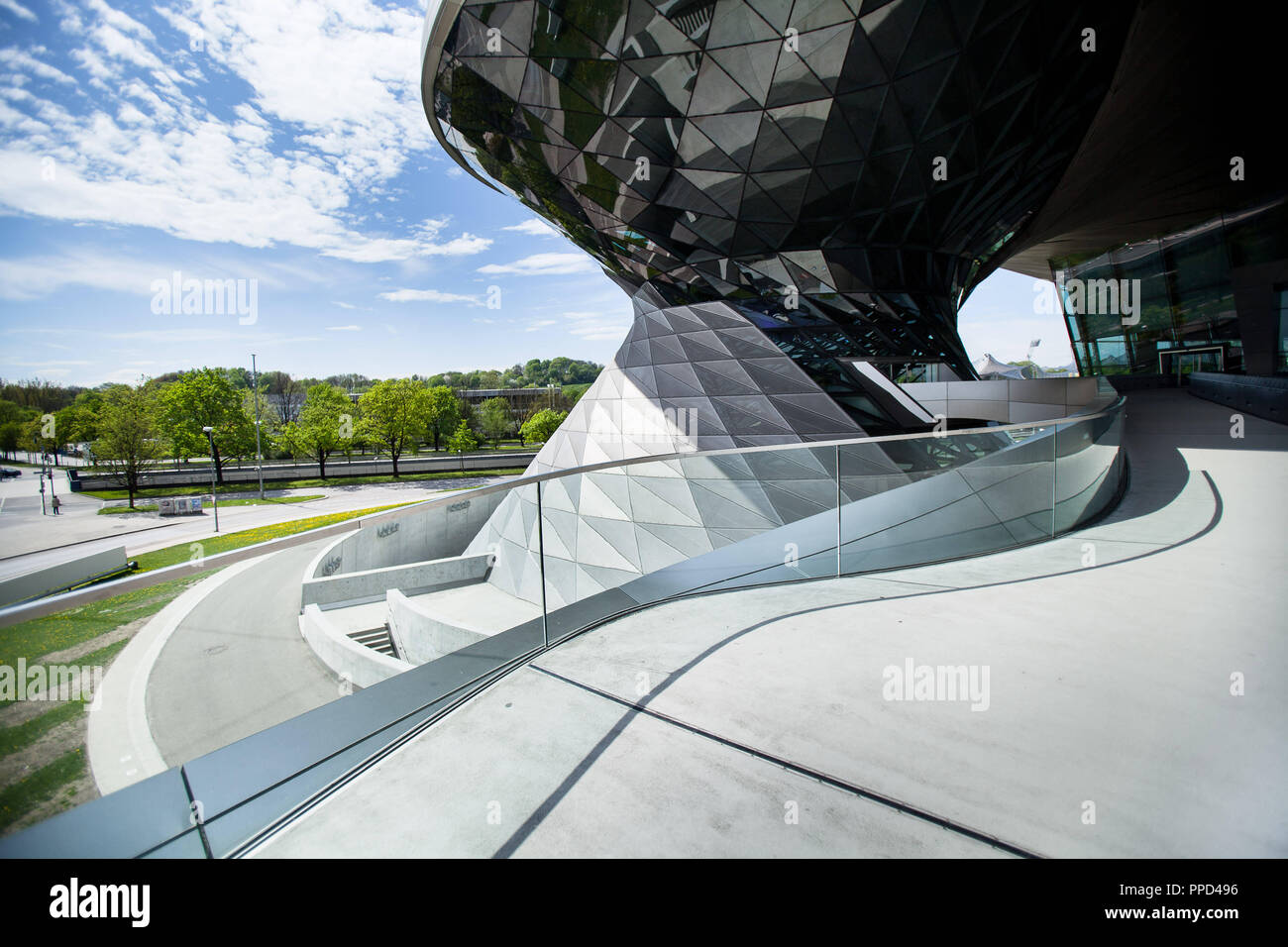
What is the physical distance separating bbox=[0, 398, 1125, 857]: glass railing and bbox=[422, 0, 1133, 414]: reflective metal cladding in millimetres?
9346

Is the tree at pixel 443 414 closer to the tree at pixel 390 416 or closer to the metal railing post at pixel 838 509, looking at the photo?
the tree at pixel 390 416

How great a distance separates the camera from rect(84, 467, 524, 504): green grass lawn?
3616 cm

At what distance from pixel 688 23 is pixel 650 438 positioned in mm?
9726

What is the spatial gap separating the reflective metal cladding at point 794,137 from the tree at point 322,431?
104 ft

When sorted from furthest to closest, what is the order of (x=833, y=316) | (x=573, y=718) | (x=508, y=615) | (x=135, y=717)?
(x=833, y=316), (x=508, y=615), (x=135, y=717), (x=573, y=718)

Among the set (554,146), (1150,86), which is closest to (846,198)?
(554,146)

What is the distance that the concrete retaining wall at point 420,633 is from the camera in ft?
37.1

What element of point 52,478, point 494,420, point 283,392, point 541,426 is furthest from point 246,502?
point 283,392

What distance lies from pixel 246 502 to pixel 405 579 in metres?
23.9

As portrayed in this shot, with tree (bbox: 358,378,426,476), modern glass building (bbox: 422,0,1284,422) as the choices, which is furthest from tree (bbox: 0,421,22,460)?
tree (bbox: 358,378,426,476)

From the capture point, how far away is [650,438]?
1647cm

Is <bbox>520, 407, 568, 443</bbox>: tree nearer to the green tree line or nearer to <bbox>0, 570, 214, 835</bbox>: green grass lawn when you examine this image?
the green tree line

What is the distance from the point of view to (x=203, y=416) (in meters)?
43.4

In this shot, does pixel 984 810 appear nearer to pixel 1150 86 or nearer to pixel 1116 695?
pixel 1116 695
